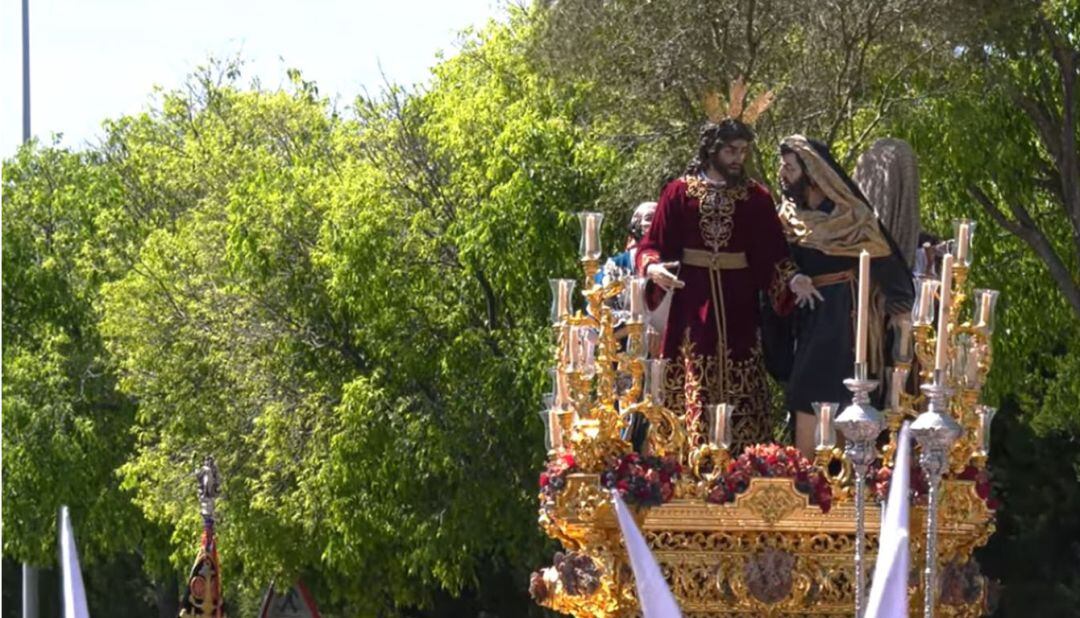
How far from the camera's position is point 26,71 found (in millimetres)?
37750

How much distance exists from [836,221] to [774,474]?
149 centimetres

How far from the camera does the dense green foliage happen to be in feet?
86.8

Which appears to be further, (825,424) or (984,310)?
(984,310)

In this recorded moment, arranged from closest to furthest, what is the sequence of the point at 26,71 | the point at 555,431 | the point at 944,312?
the point at 944,312 < the point at 555,431 < the point at 26,71

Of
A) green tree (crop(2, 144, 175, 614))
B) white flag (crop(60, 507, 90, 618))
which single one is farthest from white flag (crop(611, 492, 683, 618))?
green tree (crop(2, 144, 175, 614))

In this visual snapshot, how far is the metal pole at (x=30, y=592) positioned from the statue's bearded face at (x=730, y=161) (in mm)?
32259

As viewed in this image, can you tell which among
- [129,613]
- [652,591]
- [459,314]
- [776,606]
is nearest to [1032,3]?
[459,314]

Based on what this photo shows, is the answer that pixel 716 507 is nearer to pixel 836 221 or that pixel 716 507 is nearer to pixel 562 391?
pixel 562 391

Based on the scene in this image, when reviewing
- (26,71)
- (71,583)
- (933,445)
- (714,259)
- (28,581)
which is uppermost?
(26,71)

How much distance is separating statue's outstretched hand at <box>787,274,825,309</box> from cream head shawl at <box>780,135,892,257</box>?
22 centimetres

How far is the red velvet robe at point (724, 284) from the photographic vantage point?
15859 millimetres

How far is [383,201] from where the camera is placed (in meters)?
33.6

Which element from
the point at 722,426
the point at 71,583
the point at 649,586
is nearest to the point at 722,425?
the point at 722,426

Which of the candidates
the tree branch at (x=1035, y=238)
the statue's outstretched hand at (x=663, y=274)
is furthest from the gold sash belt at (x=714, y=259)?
the tree branch at (x=1035, y=238)
